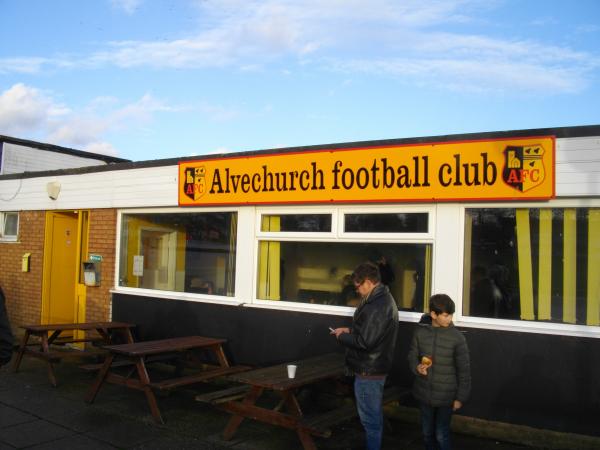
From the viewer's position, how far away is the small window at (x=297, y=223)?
23.3ft

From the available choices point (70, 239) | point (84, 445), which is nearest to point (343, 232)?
point (84, 445)

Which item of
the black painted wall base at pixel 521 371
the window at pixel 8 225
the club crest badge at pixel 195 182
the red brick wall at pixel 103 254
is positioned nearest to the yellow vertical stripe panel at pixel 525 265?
the black painted wall base at pixel 521 371

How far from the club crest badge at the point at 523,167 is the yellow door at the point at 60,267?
282 inches

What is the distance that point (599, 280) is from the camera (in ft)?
18.3

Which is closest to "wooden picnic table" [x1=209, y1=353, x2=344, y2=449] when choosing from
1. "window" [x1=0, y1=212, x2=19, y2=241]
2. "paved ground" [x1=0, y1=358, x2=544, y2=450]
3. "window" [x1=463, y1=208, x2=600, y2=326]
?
"paved ground" [x1=0, y1=358, x2=544, y2=450]

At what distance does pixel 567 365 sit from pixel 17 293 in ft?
30.6

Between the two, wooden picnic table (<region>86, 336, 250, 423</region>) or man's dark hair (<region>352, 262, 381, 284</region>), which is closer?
man's dark hair (<region>352, 262, 381, 284</region>)

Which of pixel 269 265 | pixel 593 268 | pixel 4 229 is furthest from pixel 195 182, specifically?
pixel 4 229

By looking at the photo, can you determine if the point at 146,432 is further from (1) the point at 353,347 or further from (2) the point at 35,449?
(1) the point at 353,347

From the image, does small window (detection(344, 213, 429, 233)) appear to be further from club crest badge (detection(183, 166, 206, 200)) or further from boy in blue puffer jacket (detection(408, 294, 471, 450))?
club crest badge (detection(183, 166, 206, 200))

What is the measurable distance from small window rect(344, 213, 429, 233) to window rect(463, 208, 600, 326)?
20.7 inches

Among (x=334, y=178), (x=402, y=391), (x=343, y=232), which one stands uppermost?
(x=334, y=178)

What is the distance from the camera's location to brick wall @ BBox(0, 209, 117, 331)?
9.25 m

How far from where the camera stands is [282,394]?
516cm
